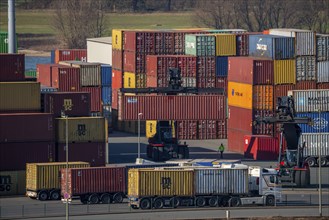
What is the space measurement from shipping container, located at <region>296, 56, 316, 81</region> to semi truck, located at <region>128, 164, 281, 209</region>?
2297 cm

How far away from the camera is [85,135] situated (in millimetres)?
85000

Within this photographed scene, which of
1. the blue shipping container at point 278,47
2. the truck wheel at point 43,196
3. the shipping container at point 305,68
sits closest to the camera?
the truck wheel at point 43,196

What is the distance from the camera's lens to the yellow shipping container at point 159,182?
7562 cm

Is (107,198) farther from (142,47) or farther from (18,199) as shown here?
(142,47)

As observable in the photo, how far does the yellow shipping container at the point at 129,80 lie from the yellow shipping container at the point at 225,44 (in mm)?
10497

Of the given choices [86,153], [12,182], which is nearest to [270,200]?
[86,153]

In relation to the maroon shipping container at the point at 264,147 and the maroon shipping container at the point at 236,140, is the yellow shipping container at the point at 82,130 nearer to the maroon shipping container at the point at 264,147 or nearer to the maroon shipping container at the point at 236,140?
the maroon shipping container at the point at 264,147

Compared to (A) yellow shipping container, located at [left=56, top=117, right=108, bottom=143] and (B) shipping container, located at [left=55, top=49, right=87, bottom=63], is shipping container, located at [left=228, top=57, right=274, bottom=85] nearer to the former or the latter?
(A) yellow shipping container, located at [left=56, top=117, right=108, bottom=143]

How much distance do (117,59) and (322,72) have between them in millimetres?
25734

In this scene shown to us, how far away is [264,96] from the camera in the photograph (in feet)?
327

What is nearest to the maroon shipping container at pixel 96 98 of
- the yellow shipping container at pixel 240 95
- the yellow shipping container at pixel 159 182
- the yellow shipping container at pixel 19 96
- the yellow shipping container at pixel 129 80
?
the yellow shipping container at pixel 129 80

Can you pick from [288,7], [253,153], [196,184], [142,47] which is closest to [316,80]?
[253,153]

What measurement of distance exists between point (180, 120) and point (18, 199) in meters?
24.2

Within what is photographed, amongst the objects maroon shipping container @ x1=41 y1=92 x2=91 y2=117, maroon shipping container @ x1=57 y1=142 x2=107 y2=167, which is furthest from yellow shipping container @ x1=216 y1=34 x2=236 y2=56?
maroon shipping container @ x1=57 y1=142 x2=107 y2=167
